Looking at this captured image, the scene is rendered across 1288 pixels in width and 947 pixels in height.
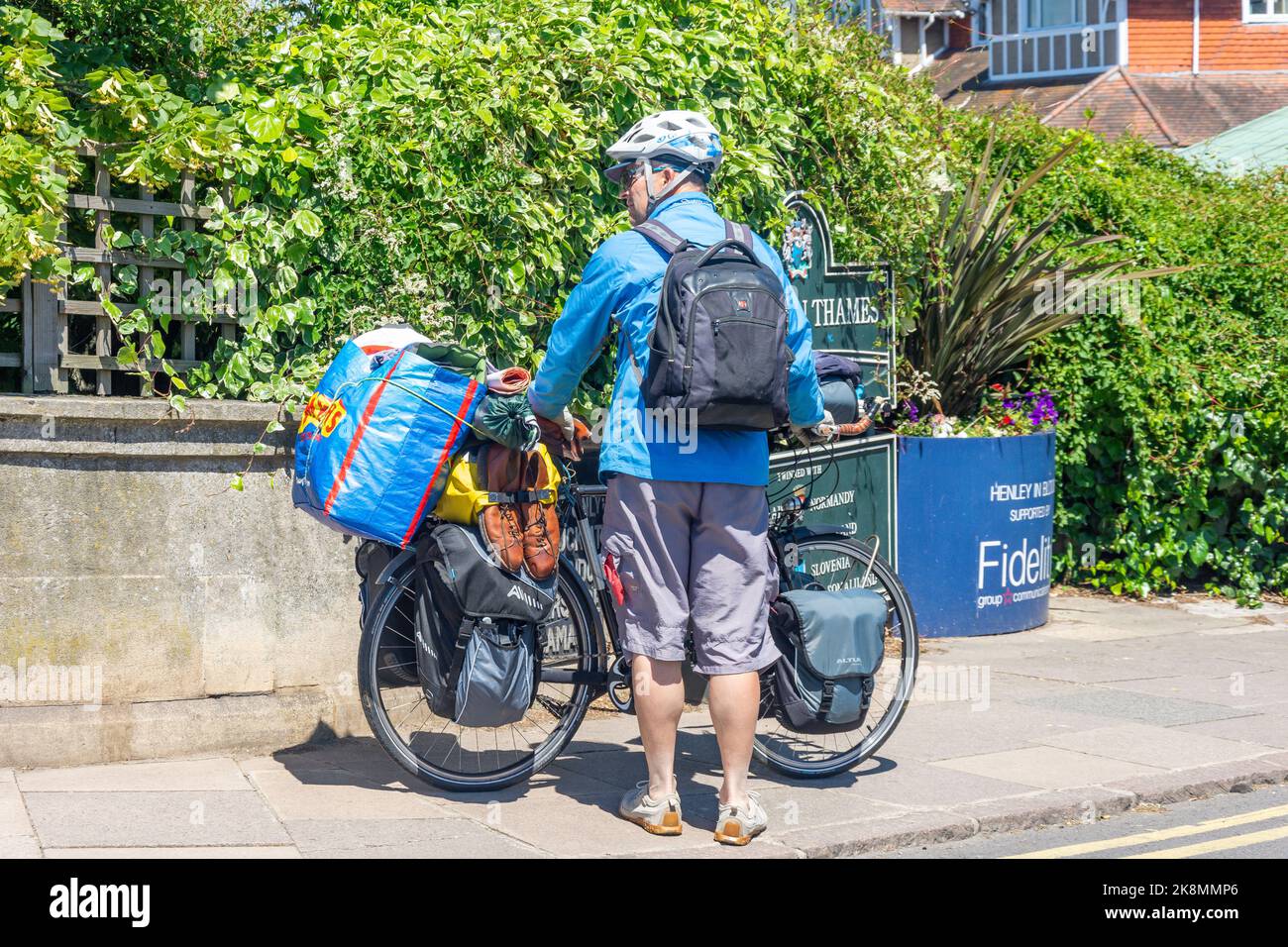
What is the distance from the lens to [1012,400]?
9133 millimetres

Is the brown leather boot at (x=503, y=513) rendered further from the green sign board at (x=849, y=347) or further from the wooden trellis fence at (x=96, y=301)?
the green sign board at (x=849, y=347)

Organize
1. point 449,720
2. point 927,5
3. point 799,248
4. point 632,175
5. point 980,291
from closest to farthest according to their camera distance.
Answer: point 632,175 → point 449,720 → point 799,248 → point 980,291 → point 927,5

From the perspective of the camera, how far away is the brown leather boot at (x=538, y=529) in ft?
16.7

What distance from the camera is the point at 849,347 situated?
311 inches

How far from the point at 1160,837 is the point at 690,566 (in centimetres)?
190

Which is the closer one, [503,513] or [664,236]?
[664,236]

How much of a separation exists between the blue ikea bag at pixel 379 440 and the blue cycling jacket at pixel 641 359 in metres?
0.33

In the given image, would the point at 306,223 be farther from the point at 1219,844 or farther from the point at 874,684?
the point at 1219,844

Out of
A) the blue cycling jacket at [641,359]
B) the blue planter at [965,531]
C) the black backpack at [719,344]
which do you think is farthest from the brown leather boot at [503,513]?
the blue planter at [965,531]

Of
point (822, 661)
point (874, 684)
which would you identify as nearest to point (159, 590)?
point (822, 661)

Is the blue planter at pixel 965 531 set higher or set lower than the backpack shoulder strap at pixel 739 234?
lower

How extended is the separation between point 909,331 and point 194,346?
14.1 feet

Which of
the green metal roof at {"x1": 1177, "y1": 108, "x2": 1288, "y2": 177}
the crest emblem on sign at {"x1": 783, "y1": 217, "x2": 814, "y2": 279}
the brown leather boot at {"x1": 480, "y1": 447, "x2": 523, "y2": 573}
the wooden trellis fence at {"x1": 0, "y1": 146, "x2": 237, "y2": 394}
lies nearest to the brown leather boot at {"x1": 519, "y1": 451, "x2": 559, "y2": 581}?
the brown leather boot at {"x1": 480, "y1": 447, "x2": 523, "y2": 573}

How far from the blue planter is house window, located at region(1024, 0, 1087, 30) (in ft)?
121
